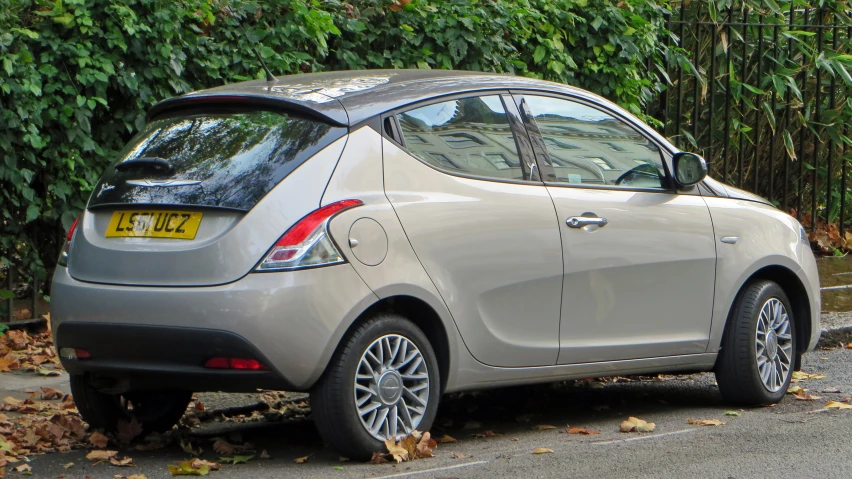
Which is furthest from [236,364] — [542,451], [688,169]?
[688,169]

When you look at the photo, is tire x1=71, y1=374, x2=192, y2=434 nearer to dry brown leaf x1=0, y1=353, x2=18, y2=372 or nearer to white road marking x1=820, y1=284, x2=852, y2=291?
dry brown leaf x1=0, y1=353, x2=18, y2=372

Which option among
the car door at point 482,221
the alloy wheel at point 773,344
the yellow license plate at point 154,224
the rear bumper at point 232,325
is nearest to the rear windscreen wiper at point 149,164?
the yellow license plate at point 154,224

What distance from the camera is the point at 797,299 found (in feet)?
22.9

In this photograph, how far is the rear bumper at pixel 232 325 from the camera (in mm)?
4816

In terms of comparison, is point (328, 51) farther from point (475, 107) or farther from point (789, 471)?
point (789, 471)

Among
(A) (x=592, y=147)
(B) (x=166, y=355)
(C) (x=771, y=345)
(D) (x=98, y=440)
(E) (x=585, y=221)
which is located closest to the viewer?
(B) (x=166, y=355)

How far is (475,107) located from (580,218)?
2.37 feet

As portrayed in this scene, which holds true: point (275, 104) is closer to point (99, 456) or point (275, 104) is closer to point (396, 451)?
point (396, 451)

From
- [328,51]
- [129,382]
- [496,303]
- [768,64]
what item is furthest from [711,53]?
[129,382]

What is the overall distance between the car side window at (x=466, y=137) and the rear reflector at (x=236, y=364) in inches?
46.3

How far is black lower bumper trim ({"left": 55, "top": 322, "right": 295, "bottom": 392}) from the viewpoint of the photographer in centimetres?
485

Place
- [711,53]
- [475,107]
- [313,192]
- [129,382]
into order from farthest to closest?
[711,53] < [475,107] < [129,382] < [313,192]

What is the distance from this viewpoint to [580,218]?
19.3ft

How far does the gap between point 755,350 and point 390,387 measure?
7.69 feet
